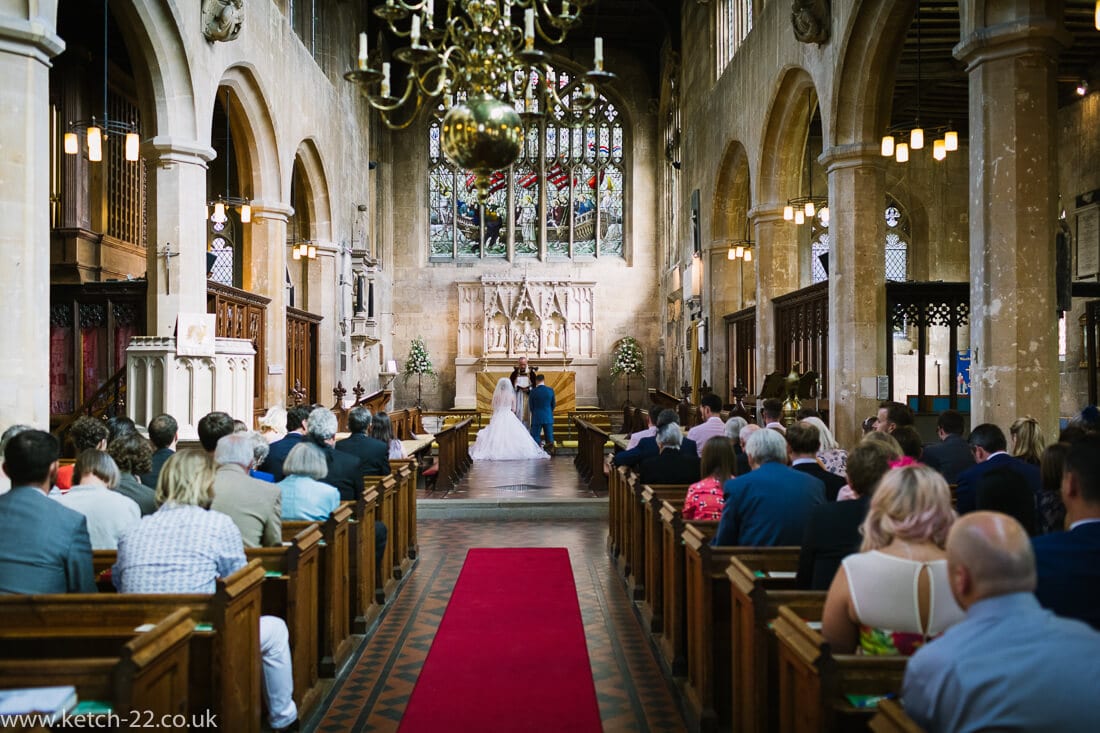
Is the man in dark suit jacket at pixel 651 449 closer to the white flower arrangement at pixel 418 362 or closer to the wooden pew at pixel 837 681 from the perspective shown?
the wooden pew at pixel 837 681

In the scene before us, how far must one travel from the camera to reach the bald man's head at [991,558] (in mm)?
1733

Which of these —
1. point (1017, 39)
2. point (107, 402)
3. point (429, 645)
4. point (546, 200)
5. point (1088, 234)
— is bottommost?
point (429, 645)

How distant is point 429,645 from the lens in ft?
16.7

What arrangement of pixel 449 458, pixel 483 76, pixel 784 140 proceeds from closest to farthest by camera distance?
pixel 483 76 < pixel 449 458 < pixel 784 140

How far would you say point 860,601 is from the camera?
8.00 feet

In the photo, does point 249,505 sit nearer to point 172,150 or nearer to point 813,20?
point 172,150

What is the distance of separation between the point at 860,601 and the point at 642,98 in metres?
21.4

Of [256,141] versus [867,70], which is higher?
[256,141]

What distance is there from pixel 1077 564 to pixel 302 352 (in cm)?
1398

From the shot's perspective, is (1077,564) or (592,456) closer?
(1077,564)

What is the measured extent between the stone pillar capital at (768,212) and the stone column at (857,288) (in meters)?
3.15

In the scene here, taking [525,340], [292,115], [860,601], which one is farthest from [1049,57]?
[525,340]

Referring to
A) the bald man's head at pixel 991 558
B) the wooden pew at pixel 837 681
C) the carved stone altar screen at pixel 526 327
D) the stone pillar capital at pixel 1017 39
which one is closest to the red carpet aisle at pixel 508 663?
the wooden pew at pixel 837 681

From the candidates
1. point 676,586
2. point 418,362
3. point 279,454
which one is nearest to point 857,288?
point 676,586
